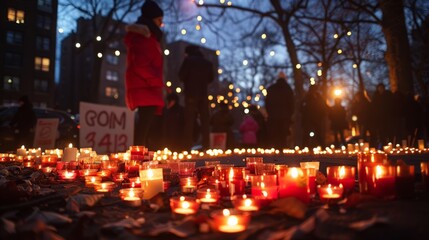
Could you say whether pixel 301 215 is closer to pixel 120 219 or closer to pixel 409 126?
pixel 120 219

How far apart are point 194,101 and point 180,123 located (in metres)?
1.79

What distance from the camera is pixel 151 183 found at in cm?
266

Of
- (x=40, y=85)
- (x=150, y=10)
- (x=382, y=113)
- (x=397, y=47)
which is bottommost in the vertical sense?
(x=382, y=113)

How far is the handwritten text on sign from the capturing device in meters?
6.64

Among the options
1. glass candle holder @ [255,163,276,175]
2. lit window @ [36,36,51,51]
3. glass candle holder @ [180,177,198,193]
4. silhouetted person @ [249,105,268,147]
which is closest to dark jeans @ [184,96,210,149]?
silhouetted person @ [249,105,268,147]

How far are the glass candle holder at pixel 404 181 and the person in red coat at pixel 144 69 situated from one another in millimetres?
3512

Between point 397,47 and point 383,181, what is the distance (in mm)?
8950

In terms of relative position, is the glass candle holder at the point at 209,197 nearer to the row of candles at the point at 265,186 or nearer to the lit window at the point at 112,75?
the row of candles at the point at 265,186

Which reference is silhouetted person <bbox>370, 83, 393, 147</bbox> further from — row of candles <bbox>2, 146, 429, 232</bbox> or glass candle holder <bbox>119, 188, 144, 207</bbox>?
glass candle holder <bbox>119, 188, 144, 207</bbox>

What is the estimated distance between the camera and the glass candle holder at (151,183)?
2654 millimetres

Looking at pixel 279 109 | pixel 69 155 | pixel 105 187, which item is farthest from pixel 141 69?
pixel 279 109

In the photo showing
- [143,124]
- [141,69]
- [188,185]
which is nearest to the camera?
[188,185]

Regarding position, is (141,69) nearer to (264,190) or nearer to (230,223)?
(264,190)

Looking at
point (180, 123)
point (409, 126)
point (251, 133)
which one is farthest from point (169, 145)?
point (409, 126)
